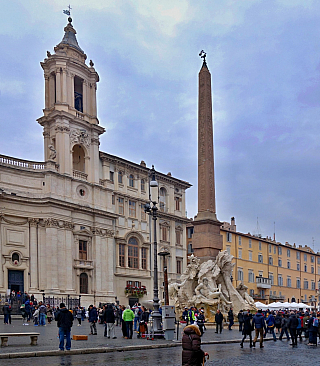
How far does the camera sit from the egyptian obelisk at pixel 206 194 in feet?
94.9

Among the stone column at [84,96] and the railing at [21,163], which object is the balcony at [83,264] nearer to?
the railing at [21,163]

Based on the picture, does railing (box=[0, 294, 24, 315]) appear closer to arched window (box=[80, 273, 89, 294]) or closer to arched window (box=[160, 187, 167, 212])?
arched window (box=[80, 273, 89, 294])

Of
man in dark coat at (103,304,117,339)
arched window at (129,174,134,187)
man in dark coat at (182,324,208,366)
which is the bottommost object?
man in dark coat at (103,304,117,339)

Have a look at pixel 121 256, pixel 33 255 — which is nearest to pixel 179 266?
pixel 121 256

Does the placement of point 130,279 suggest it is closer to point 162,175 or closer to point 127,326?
point 162,175

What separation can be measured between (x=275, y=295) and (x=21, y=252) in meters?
38.3

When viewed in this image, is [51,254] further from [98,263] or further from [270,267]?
[270,267]

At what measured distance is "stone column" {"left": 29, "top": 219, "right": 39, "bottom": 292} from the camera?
44000 mm

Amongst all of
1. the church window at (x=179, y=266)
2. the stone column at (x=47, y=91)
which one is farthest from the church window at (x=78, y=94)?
the church window at (x=179, y=266)

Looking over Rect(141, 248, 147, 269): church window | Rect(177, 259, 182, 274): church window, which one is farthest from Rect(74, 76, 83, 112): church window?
Rect(177, 259, 182, 274): church window

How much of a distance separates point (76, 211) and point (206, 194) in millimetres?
21211

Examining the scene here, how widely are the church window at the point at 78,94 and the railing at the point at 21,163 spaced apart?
A: 8.52 metres

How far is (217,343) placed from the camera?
20297mm

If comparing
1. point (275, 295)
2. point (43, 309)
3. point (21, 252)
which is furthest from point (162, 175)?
point (43, 309)
